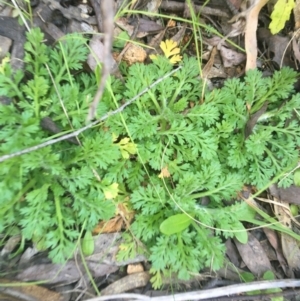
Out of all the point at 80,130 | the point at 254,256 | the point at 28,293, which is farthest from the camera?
the point at 254,256

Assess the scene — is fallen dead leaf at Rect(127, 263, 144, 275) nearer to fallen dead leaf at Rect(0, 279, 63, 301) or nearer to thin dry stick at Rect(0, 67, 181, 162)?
fallen dead leaf at Rect(0, 279, 63, 301)

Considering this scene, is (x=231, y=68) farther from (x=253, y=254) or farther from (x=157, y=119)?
(x=253, y=254)

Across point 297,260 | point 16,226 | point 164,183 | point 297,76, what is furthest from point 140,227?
point 297,76

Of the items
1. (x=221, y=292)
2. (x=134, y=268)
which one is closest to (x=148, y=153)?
(x=134, y=268)

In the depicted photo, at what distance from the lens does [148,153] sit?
180cm

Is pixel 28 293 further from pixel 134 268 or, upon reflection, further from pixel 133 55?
pixel 133 55

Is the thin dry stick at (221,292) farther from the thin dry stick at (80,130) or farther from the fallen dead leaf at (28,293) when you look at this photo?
the thin dry stick at (80,130)

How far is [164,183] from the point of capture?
1.82m

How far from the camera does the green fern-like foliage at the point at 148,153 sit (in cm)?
167

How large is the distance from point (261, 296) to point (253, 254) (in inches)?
7.3

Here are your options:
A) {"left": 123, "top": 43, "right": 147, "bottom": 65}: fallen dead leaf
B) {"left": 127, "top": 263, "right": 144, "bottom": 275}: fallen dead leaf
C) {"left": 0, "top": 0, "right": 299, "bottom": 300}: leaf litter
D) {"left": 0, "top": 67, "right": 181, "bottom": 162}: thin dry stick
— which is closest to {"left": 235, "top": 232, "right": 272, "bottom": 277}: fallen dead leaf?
{"left": 0, "top": 0, "right": 299, "bottom": 300}: leaf litter

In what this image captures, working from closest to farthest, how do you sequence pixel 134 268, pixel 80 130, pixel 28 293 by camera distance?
pixel 80 130 → pixel 28 293 → pixel 134 268

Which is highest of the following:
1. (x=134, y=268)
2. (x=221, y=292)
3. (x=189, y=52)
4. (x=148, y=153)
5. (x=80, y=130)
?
(x=189, y=52)

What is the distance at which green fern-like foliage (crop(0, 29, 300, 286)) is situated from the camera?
1.67m
